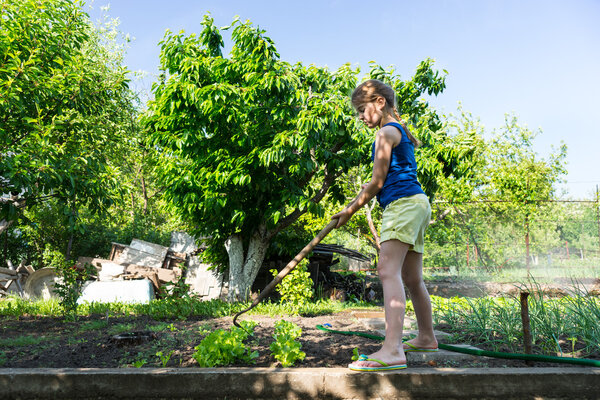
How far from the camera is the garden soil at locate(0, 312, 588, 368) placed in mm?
2793

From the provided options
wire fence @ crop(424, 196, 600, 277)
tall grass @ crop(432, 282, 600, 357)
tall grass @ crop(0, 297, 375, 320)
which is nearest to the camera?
tall grass @ crop(432, 282, 600, 357)

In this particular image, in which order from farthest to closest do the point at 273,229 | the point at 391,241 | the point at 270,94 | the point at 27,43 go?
the point at 273,229 → the point at 270,94 → the point at 27,43 → the point at 391,241

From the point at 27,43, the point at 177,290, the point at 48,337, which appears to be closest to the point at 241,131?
the point at 177,290

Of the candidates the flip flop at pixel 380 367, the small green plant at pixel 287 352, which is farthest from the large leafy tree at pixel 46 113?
the flip flop at pixel 380 367

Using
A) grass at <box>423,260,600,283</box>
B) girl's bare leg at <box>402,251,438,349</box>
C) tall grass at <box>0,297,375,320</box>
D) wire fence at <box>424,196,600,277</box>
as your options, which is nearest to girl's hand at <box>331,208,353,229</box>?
girl's bare leg at <box>402,251,438,349</box>

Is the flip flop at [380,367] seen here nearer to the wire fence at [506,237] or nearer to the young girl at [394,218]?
the young girl at [394,218]

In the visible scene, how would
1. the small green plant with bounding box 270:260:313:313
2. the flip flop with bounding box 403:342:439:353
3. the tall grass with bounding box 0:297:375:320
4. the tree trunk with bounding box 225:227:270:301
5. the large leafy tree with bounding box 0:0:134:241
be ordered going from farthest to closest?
1. the tree trunk with bounding box 225:227:270:301
2. the small green plant with bounding box 270:260:313:313
3. the tall grass with bounding box 0:297:375:320
4. the large leafy tree with bounding box 0:0:134:241
5. the flip flop with bounding box 403:342:439:353

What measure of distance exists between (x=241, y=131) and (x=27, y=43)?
3.12m

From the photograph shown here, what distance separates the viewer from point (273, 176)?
23.5ft

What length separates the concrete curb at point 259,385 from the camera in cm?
229

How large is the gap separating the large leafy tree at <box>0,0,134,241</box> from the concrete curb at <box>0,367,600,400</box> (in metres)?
2.71

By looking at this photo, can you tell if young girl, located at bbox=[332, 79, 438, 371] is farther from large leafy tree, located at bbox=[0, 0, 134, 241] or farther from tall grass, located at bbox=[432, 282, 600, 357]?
large leafy tree, located at bbox=[0, 0, 134, 241]

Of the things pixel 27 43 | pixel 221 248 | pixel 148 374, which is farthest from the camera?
pixel 221 248

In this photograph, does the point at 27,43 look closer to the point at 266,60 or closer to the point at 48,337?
the point at 266,60
